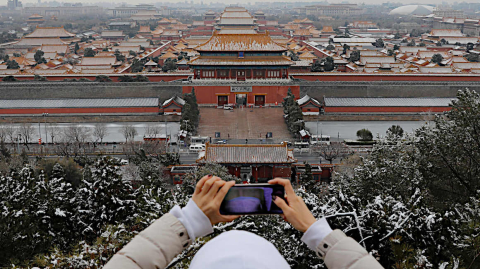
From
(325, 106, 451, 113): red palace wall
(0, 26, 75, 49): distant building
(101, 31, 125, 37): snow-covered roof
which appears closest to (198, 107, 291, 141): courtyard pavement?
(325, 106, 451, 113): red palace wall

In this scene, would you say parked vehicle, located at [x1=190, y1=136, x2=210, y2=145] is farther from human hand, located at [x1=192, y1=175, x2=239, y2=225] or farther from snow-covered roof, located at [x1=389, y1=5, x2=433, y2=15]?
snow-covered roof, located at [x1=389, y1=5, x2=433, y2=15]

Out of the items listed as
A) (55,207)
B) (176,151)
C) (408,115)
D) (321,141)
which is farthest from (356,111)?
(55,207)

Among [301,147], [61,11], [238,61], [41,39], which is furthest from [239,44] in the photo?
[61,11]

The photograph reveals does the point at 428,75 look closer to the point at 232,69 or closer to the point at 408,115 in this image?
the point at 408,115

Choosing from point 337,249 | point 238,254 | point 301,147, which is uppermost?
point 238,254

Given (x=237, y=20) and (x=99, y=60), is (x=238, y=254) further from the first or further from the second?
(x=237, y=20)

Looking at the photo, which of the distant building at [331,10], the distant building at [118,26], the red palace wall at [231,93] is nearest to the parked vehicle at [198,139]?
the red palace wall at [231,93]

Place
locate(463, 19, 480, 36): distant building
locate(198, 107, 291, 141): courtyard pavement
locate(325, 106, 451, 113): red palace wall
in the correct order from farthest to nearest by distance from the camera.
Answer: locate(463, 19, 480, 36): distant building
locate(325, 106, 451, 113): red palace wall
locate(198, 107, 291, 141): courtyard pavement
